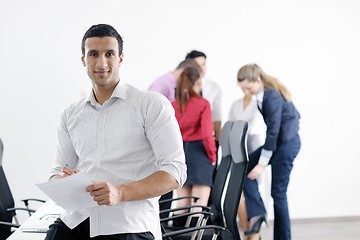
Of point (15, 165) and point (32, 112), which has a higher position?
point (32, 112)

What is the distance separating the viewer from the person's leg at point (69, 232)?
8.10ft

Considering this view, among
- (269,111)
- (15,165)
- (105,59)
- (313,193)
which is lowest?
(313,193)

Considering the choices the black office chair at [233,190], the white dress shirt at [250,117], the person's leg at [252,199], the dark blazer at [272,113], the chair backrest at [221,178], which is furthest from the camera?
the white dress shirt at [250,117]

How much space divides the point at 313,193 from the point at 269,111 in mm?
2134

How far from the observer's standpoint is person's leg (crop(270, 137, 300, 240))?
5.27 meters

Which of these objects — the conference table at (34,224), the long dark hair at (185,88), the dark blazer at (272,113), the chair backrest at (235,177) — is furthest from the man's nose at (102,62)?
the dark blazer at (272,113)

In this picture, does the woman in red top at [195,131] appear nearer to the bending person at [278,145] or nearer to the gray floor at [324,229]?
the bending person at [278,145]

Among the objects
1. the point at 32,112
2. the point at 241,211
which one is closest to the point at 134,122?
the point at 241,211

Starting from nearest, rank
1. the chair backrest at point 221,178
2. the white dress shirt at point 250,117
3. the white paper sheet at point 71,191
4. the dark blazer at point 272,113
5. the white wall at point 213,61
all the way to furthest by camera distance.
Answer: the white paper sheet at point 71,191
the chair backrest at point 221,178
the dark blazer at point 272,113
the white dress shirt at point 250,117
the white wall at point 213,61

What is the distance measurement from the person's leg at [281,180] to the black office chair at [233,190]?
1.42 m

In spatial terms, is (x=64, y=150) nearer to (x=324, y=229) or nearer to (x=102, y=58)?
(x=102, y=58)

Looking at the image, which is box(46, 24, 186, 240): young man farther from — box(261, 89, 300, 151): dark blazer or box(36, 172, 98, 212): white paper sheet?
box(261, 89, 300, 151): dark blazer

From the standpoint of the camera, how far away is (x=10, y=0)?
248 inches

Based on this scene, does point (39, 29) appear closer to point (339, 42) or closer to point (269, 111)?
point (269, 111)
